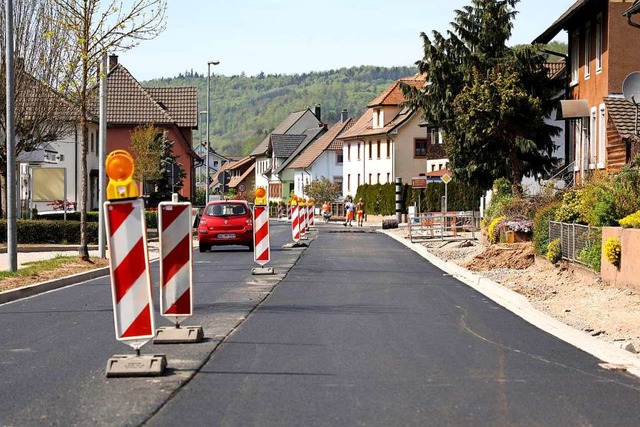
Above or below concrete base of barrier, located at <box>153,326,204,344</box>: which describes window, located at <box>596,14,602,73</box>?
above

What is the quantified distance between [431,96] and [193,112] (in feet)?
115

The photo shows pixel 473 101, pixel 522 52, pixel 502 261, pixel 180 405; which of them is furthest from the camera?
pixel 522 52

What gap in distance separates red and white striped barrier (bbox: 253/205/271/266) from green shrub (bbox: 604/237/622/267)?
6.97 metres

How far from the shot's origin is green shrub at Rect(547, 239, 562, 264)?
22047 mm

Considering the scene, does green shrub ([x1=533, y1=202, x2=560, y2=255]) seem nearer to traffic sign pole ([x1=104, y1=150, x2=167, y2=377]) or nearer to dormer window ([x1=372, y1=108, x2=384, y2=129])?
traffic sign pole ([x1=104, y1=150, x2=167, y2=377])

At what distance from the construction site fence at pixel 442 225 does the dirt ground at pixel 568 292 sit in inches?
580

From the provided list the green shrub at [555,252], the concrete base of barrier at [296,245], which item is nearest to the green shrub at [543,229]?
the green shrub at [555,252]

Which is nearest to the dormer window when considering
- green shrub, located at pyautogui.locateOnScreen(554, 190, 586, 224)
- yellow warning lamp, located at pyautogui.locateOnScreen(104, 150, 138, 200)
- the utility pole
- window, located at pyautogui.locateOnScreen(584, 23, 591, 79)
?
window, located at pyautogui.locateOnScreen(584, 23, 591, 79)

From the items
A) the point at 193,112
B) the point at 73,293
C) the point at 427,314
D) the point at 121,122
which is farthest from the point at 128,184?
the point at 193,112

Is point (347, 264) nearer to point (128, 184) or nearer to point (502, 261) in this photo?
point (502, 261)

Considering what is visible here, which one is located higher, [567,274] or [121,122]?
[121,122]

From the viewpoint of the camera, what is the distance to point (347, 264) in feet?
88.6

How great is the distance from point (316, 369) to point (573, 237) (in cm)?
1204

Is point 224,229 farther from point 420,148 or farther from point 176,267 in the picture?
point 420,148
